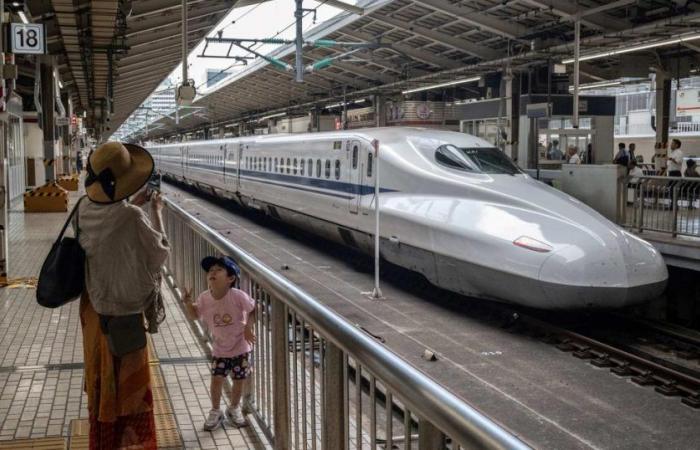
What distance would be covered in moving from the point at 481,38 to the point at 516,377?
705 inches

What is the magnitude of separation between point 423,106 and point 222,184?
6792 mm

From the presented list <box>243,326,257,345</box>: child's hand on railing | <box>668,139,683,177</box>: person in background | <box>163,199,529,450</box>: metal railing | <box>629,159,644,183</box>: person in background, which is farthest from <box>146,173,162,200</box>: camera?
<box>668,139,683,177</box>: person in background

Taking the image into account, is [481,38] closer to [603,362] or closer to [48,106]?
[48,106]

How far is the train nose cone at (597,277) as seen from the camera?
8227mm

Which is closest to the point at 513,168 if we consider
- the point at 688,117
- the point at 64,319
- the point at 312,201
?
the point at 312,201

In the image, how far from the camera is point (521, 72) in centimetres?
2500

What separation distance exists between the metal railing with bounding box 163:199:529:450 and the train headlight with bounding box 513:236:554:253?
3.04m

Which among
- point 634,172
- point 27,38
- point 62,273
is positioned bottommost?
point 62,273

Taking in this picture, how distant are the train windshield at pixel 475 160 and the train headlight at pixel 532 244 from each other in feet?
7.82

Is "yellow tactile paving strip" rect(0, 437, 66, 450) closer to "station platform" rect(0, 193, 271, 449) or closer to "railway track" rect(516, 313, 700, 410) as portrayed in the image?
Result: "station platform" rect(0, 193, 271, 449)

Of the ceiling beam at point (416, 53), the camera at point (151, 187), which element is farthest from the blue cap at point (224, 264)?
the ceiling beam at point (416, 53)

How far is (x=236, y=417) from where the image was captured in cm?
455

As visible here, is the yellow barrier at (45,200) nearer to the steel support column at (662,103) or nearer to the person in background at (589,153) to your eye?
the person in background at (589,153)

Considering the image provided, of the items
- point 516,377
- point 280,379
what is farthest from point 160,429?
point 516,377
